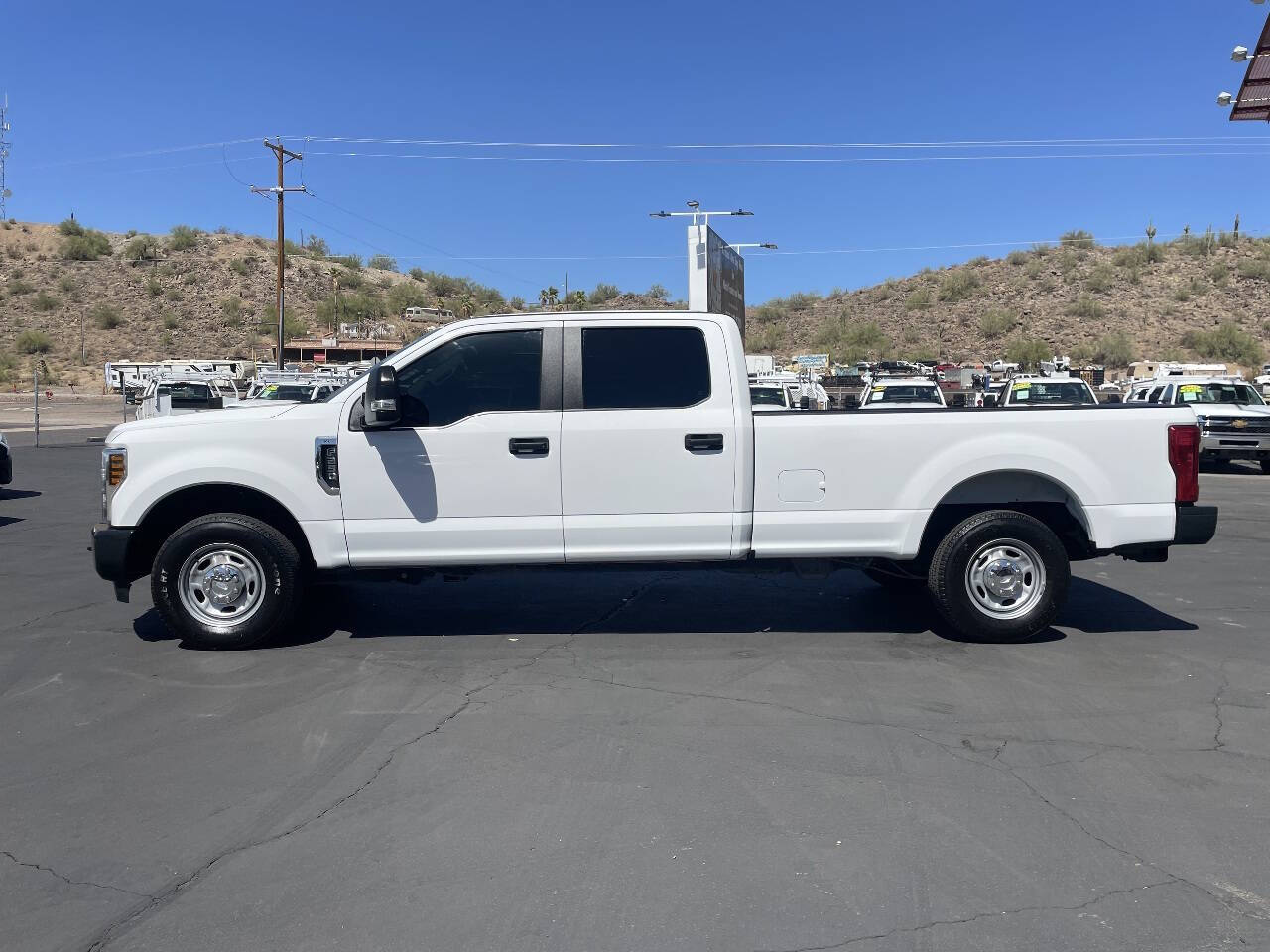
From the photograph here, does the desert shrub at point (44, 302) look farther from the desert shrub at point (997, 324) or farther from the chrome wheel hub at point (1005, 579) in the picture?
the chrome wheel hub at point (1005, 579)

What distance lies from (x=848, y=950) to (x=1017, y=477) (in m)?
4.63

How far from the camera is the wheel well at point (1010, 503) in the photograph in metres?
7.40

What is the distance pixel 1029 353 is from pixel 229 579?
202ft

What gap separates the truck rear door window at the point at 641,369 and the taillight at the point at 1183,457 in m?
3.11

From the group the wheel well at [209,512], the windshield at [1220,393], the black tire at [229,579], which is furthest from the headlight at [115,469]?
the windshield at [1220,393]

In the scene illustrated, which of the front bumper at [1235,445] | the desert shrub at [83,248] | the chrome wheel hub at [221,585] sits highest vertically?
the desert shrub at [83,248]

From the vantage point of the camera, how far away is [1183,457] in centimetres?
722

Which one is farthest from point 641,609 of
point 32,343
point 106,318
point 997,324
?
point 106,318

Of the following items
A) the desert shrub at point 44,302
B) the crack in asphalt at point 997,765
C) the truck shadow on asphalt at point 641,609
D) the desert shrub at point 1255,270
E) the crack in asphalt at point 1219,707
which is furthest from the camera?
the desert shrub at point 44,302

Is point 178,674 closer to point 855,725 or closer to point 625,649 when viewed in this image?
point 625,649

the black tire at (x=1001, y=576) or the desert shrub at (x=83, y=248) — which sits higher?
the desert shrub at (x=83, y=248)

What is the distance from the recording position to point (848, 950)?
350 cm

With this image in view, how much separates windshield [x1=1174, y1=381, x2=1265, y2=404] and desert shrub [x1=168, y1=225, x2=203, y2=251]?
3116 inches

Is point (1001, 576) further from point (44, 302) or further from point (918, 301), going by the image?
point (44, 302)
